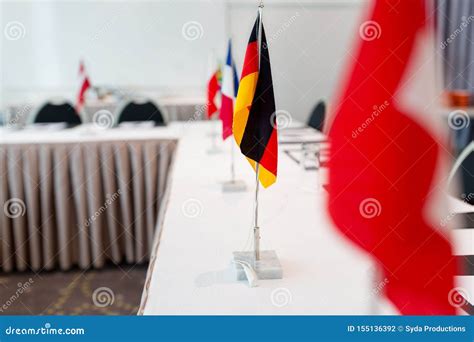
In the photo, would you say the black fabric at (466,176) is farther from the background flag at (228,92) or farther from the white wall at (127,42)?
the white wall at (127,42)

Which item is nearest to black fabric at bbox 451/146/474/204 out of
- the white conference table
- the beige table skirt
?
the white conference table

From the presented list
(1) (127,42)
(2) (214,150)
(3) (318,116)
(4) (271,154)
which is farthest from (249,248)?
(1) (127,42)

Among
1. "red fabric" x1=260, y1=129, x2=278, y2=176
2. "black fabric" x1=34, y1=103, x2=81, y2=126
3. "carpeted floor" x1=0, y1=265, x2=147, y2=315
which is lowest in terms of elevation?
"carpeted floor" x1=0, y1=265, x2=147, y2=315

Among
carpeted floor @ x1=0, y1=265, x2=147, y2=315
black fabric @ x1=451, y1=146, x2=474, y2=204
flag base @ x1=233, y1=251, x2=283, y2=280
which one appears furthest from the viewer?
carpeted floor @ x1=0, y1=265, x2=147, y2=315

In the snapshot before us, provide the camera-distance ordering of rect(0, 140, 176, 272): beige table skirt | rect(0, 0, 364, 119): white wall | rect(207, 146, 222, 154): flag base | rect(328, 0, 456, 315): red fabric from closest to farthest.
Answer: rect(328, 0, 456, 315): red fabric < rect(207, 146, 222, 154): flag base < rect(0, 140, 176, 272): beige table skirt < rect(0, 0, 364, 119): white wall

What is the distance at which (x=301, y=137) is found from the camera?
279 centimetres

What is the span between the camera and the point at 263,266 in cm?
105

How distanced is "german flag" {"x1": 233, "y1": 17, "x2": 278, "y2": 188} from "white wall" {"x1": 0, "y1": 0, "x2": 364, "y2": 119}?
449cm

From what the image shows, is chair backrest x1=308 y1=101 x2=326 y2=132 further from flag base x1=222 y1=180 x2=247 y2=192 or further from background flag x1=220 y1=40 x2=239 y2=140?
flag base x1=222 y1=180 x2=247 y2=192

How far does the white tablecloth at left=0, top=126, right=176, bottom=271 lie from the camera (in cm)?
258

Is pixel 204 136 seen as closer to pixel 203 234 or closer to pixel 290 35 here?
pixel 203 234

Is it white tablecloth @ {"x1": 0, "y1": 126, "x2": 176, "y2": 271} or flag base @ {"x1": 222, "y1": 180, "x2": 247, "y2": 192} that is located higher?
flag base @ {"x1": 222, "y1": 180, "x2": 247, "y2": 192}

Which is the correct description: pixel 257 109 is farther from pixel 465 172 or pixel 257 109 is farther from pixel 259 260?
pixel 465 172

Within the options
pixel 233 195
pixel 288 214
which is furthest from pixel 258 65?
pixel 233 195
